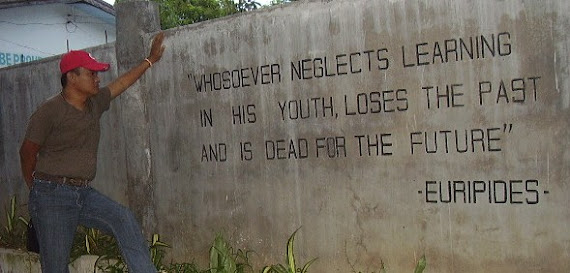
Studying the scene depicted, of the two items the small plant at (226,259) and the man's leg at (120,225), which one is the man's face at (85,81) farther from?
the small plant at (226,259)

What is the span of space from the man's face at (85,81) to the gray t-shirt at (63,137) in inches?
4.5

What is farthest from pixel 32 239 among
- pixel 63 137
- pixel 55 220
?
pixel 63 137

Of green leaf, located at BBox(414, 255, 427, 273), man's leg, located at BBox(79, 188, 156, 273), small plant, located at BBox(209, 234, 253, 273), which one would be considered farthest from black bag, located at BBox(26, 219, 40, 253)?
green leaf, located at BBox(414, 255, 427, 273)

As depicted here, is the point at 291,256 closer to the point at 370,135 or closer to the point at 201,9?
the point at 370,135

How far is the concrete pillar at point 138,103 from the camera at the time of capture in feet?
15.7

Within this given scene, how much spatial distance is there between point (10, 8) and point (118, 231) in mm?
9634

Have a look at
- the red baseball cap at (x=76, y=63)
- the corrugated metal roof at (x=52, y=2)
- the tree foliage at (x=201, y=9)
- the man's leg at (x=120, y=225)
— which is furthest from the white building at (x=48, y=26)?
the man's leg at (x=120, y=225)

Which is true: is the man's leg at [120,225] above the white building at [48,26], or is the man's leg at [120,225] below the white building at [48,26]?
below

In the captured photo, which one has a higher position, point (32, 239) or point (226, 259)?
point (32, 239)

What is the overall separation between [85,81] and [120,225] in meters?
0.83

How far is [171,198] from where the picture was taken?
4.77m

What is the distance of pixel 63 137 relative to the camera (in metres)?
3.53

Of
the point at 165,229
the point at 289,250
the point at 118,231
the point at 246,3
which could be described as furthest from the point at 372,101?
the point at 246,3

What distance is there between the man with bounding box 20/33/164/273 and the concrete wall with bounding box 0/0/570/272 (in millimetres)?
1017
